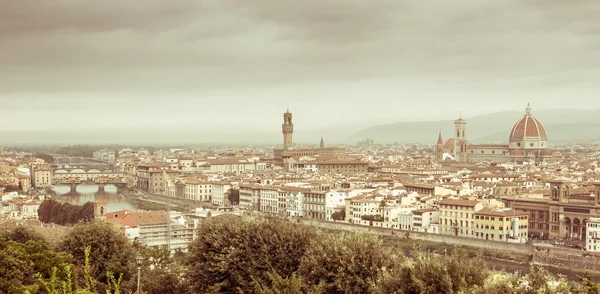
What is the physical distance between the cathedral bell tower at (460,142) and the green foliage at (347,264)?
7382 centimetres

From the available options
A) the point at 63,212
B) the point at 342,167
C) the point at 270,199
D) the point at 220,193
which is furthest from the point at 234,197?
the point at 342,167

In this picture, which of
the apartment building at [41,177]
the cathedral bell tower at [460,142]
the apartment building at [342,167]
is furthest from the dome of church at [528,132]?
the apartment building at [41,177]

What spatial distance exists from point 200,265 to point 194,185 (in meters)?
39.5

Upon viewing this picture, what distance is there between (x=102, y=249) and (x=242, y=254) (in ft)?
12.5

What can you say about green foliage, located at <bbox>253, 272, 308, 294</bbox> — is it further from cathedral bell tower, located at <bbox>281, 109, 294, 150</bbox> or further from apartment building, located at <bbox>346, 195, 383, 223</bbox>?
cathedral bell tower, located at <bbox>281, 109, 294, 150</bbox>

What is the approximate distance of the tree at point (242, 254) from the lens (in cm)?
1750

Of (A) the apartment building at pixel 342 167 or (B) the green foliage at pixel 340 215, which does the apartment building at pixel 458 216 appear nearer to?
(B) the green foliage at pixel 340 215

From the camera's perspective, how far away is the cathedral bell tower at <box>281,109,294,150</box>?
8719cm

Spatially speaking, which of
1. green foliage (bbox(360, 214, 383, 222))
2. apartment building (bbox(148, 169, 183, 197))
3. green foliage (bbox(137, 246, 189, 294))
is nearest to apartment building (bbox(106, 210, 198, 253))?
green foliage (bbox(137, 246, 189, 294))

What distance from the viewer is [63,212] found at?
37.1m

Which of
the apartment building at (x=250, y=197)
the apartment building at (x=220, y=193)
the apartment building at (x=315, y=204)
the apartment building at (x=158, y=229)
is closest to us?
the apartment building at (x=158, y=229)

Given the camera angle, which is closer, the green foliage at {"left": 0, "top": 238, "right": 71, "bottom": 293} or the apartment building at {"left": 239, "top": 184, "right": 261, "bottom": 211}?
the green foliage at {"left": 0, "top": 238, "right": 71, "bottom": 293}

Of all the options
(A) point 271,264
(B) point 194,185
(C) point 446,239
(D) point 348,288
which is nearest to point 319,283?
(D) point 348,288

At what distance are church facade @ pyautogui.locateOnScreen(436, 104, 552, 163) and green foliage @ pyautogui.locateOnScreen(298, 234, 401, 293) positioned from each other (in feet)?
221
